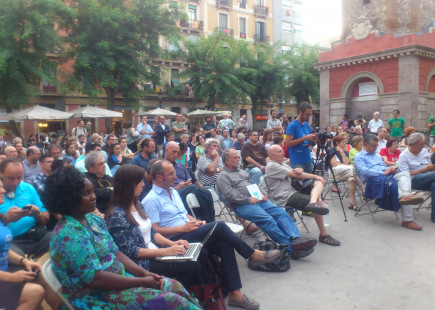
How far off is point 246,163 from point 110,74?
15732 millimetres

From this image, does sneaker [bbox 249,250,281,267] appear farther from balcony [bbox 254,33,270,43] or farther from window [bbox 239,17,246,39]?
balcony [bbox 254,33,270,43]

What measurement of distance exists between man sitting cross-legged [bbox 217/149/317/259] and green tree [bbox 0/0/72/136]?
15.4 meters

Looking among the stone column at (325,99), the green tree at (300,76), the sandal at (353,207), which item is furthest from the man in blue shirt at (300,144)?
the green tree at (300,76)

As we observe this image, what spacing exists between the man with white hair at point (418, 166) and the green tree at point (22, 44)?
1665cm

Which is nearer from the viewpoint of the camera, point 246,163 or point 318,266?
point 318,266

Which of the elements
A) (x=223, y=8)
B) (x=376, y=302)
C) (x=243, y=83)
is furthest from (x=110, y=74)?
(x=376, y=302)

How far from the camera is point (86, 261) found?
6.99 feet

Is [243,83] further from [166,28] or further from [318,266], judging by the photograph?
[318,266]

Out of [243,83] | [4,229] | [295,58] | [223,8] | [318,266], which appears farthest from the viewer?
[223,8]

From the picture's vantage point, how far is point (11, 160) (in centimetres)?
364

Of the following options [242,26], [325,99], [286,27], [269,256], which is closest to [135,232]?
[269,256]

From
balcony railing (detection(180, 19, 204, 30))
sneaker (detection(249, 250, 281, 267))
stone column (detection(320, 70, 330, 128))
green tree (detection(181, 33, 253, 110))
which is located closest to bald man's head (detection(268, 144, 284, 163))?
sneaker (detection(249, 250, 281, 267))

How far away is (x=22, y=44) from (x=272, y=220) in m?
18.1

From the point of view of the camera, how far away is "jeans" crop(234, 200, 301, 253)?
4.50 metres
